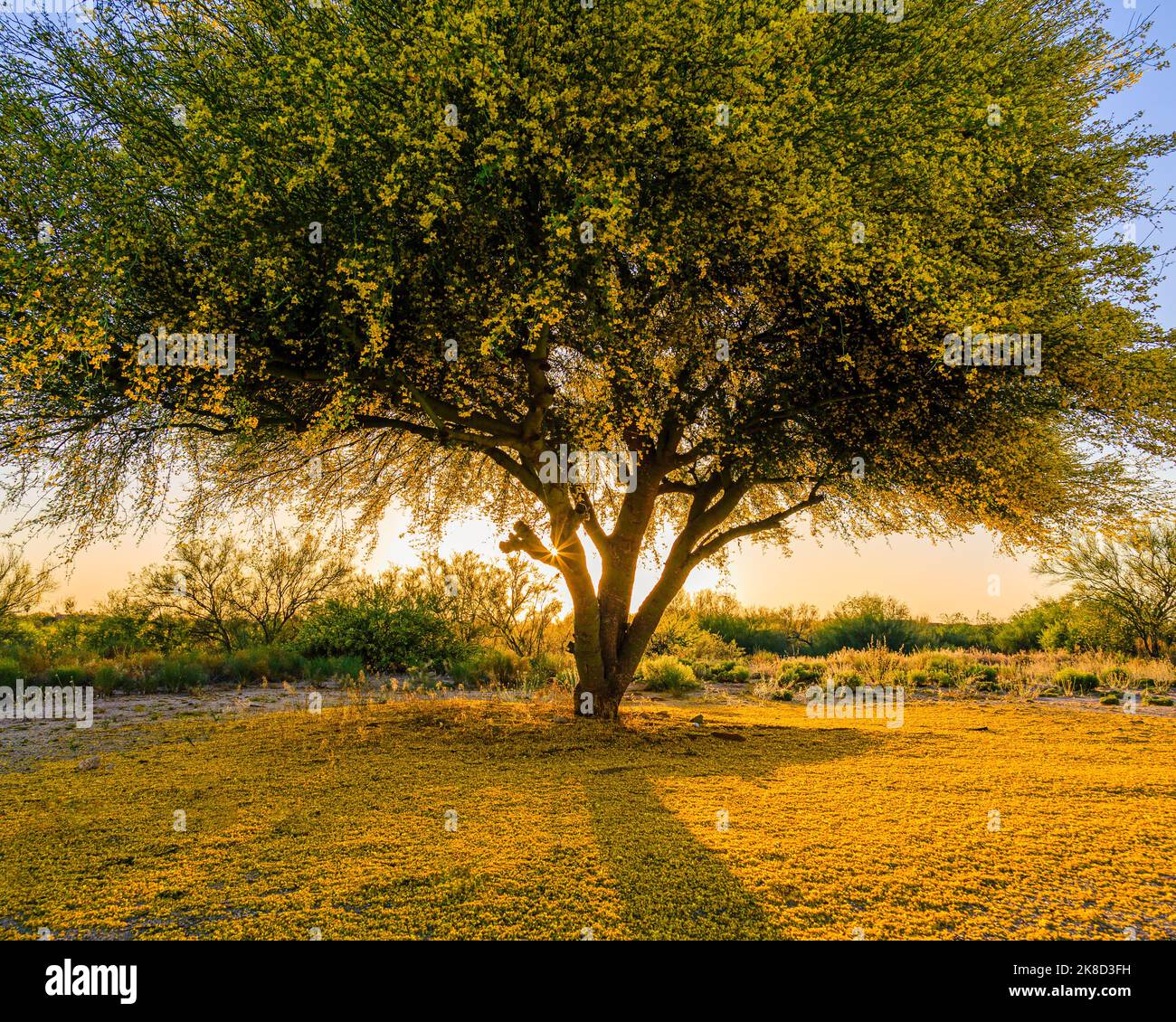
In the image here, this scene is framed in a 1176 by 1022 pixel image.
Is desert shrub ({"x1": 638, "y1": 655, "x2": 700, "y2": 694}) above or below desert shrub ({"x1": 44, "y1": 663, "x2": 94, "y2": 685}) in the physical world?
below

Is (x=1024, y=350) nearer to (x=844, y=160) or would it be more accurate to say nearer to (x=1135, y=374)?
(x=1135, y=374)

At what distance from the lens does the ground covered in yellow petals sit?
395 centimetres

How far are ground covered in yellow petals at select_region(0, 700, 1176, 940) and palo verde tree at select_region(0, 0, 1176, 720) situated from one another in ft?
10.4

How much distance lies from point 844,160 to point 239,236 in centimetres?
549

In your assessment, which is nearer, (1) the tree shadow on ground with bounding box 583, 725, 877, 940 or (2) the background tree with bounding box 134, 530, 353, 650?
(1) the tree shadow on ground with bounding box 583, 725, 877, 940

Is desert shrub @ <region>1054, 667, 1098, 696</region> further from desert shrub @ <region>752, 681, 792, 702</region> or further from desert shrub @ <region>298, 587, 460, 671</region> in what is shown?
desert shrub @ <region>298, 587, 460, 671</region>

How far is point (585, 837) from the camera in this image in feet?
17.0

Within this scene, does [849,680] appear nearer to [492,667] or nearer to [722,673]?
[722,673]

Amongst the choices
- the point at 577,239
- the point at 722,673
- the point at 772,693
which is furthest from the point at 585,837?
the point at 722,673

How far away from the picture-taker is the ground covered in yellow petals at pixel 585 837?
3.95 metres

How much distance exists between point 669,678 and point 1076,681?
28.8ft

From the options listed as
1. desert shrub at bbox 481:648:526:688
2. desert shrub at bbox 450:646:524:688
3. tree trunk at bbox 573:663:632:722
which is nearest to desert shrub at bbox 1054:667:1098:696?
desert shrub at bbox 450:646:524:688

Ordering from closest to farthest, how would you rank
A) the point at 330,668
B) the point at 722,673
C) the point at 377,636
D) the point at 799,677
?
the point at 330,668
the point at 377,636
the point at 799,677
the point at 722,673

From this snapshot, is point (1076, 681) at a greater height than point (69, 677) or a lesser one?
lesser
